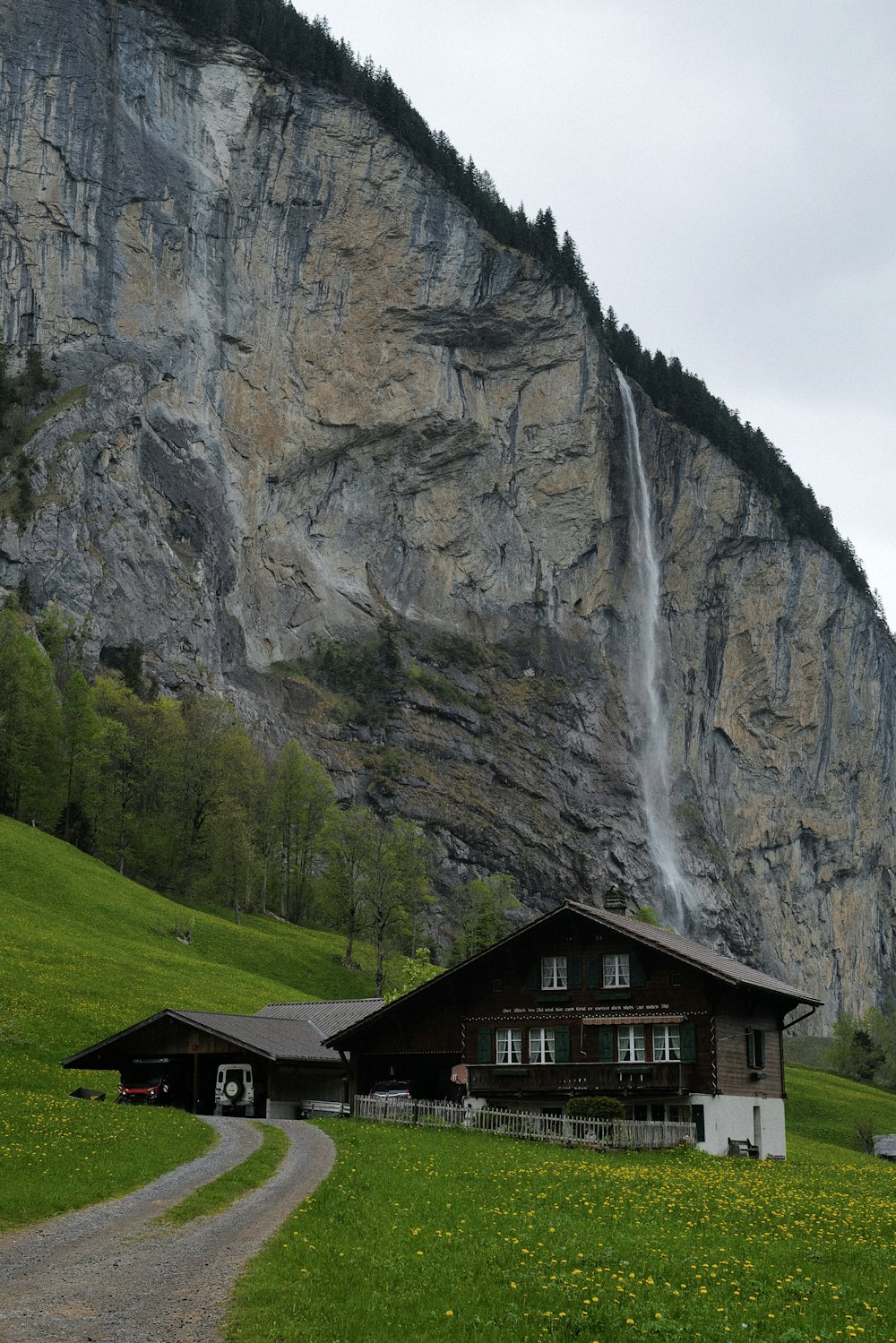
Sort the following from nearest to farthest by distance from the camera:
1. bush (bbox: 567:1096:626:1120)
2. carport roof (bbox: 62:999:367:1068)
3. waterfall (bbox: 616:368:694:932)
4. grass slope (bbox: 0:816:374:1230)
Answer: grass slope (bbox: 0:816:374:1230)
bush (bbox: 567:1096:626:1120)
carport roof (bbox: 62:999:367:1068)
waterfall (bbox: 616:368:694:932)

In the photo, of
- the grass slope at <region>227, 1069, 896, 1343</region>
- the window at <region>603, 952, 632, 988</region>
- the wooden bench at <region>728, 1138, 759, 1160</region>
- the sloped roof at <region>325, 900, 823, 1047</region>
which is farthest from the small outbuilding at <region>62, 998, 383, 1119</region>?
the grass slope at <region>227, 1069, 896, 1343</region>

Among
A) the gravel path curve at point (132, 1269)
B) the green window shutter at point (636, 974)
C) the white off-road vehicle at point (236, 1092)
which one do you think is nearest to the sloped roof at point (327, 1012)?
the white off-road vehicle at point (236, 1092)

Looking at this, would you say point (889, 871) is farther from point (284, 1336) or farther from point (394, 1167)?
point (284, 1336)

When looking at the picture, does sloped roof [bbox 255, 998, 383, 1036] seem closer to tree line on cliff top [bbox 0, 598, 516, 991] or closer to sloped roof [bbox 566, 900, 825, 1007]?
sloped roof [bbox 566, 900, 825, 1007]

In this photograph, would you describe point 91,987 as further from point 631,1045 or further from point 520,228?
point 520,228

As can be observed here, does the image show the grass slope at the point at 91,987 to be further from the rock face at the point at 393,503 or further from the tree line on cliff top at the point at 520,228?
the tree line on cliff top at the point at 520,228

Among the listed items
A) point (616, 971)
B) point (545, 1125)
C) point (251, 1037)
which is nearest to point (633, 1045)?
point (616, 971)

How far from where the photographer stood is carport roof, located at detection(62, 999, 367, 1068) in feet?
122

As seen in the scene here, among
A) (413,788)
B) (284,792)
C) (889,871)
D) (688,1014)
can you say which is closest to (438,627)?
(413,788)

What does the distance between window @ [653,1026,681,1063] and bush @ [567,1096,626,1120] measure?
2192 mm

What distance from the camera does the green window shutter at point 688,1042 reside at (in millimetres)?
37219

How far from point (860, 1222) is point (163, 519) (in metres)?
96.6

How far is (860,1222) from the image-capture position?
20312mm

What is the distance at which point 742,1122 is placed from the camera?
38.2 m
